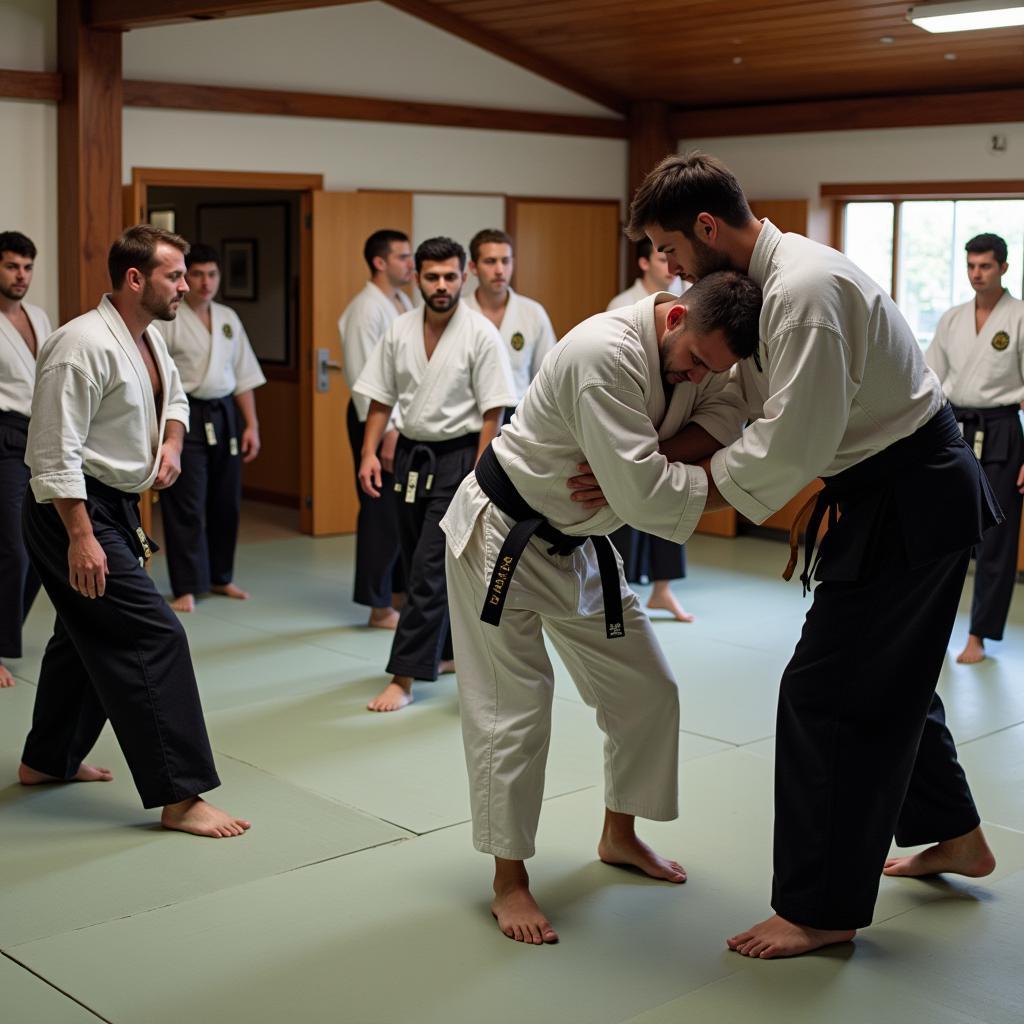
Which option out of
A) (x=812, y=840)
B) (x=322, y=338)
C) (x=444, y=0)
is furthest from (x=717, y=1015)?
(x=444, y=0)

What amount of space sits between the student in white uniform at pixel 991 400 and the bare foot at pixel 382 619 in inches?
90.7

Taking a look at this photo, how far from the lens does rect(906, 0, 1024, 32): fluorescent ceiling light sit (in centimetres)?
568

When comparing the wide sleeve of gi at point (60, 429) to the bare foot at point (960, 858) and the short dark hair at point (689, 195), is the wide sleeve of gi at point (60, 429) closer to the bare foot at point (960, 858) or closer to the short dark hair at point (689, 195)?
the short dark hair at point (689, 195)

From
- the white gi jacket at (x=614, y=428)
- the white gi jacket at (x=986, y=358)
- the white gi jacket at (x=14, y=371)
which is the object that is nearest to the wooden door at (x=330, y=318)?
the white gi jacket at (x=14, y=371)

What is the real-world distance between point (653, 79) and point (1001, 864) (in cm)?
594

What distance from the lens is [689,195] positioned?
253 cm

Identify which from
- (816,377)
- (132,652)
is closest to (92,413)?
(132,652)

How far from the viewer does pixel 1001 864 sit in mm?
3299

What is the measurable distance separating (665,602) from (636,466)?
3.65 m

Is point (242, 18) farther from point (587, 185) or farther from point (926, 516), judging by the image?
point (926, 516)

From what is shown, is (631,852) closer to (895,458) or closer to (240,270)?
(895,458)

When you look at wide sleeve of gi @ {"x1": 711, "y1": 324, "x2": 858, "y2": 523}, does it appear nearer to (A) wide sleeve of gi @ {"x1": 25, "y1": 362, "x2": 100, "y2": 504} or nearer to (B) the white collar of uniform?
(B) the white collar of uniform

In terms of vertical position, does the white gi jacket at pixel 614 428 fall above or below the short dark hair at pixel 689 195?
below

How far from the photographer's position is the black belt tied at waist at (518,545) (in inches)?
110
